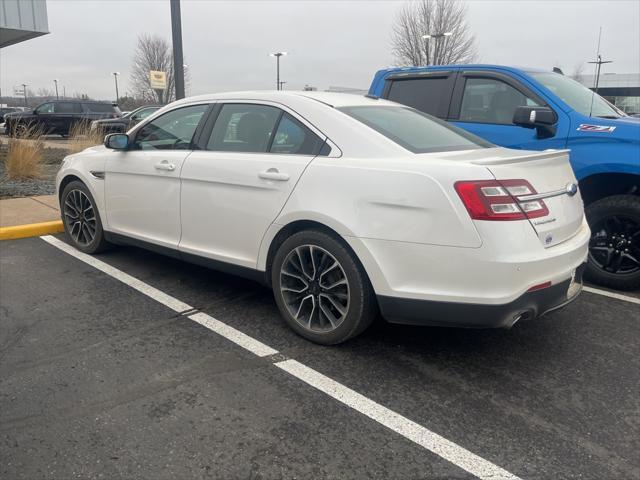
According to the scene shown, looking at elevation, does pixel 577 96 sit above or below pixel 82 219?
above

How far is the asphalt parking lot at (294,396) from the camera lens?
2383mm

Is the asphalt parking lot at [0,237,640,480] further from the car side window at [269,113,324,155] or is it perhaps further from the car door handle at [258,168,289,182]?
the car side window at [269,113,324,155]

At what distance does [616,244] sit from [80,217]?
5026 millimetres

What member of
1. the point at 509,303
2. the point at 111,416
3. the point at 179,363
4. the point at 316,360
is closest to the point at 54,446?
the point at 111,416

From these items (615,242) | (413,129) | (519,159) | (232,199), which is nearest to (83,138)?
(232,199)

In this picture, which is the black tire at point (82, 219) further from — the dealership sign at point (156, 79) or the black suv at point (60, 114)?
the dealership sign at point (156, 79)

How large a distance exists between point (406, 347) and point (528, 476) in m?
1.29

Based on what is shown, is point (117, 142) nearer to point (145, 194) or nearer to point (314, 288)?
point (145, 194)

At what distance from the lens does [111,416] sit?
2.68 m

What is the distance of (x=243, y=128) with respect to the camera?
3.95m

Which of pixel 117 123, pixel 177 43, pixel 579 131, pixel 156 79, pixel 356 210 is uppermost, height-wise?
pixel 156 79

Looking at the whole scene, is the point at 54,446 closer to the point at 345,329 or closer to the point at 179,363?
the point at 179,363

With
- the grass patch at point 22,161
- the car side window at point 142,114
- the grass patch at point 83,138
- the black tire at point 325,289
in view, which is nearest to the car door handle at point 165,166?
the black tire at point 325,289

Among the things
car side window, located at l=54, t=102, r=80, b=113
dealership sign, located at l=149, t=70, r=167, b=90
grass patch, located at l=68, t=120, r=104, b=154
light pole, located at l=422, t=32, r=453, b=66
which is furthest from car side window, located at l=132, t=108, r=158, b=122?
light pole, located at l=422, t=32, r=453, b=66
